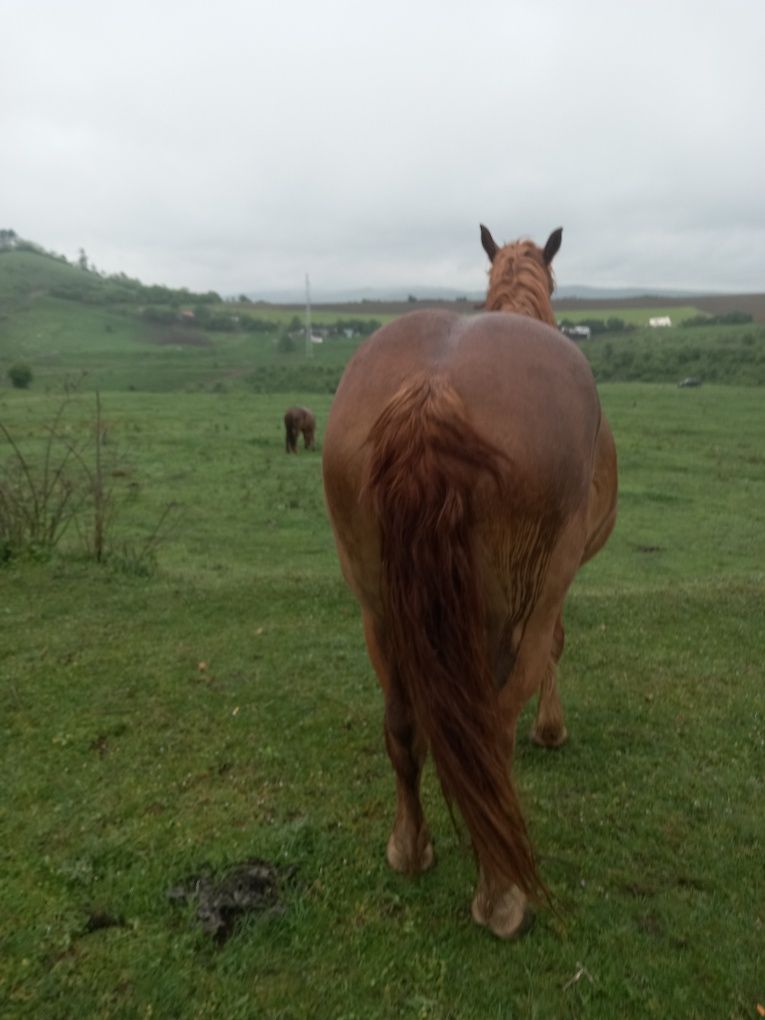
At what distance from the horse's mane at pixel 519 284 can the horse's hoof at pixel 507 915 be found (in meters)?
2.49

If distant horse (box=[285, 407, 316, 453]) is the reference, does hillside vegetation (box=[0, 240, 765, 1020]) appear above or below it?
above

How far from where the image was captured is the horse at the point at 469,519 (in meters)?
2.24

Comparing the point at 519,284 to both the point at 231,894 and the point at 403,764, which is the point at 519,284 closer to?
the point at 403,764

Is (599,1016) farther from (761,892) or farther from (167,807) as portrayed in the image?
(167,807)

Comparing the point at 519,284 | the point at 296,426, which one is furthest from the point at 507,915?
the point at 296,426

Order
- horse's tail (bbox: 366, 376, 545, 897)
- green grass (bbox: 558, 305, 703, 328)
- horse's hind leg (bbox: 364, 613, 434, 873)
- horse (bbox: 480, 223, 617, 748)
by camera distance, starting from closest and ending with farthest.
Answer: horse's tail (bbox: 366, 376, 545, 897) → horse's hind leg (bbox: 364, 613, 434, 873) → horse (bbox: 480, 223, 617, 748) → green grass (bbox: 558, 305, 703, 328)

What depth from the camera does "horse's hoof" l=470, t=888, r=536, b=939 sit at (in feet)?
9.09

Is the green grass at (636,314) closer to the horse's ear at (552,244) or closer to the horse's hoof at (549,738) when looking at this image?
the horse's ear at (552,244)

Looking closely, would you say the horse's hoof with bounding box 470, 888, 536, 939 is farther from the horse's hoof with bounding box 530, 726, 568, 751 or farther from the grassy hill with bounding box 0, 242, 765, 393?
the grassy hill with bounding box 0, 242, 765, 393

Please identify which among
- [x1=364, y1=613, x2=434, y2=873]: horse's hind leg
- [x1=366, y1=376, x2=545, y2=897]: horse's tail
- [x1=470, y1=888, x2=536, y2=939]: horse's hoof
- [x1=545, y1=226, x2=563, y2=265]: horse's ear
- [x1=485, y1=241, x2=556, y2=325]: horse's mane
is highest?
[x1=545, y1=226, x2=563, y2=265]: horse's ear

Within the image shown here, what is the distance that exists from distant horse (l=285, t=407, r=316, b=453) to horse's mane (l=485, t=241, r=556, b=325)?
16.8 m

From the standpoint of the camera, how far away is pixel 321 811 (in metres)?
3.56

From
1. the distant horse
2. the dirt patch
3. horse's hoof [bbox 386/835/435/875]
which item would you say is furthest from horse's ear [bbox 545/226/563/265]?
the distant horse

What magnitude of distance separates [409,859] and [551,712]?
1324 mm
